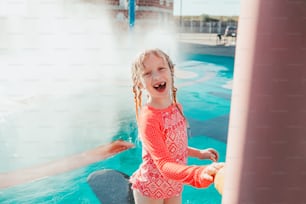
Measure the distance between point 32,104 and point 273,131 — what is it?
4.07 m

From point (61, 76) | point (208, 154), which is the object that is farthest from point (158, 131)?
point (61, 76)

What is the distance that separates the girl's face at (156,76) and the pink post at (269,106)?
1.55 feet

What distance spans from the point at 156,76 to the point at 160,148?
0.68 feet

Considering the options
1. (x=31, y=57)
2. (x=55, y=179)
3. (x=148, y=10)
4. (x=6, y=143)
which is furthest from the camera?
(x=148, y=10)

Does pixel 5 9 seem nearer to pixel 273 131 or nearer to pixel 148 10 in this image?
pixel 148 10

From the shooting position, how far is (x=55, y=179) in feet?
7.70

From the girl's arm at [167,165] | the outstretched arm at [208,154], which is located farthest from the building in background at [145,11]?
the girl's arm at [167,165]

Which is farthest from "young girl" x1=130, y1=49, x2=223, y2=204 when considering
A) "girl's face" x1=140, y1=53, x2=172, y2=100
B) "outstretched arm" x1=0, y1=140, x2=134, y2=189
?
"outstretched arm" x1=0, y1=140, x2=134, y2=189

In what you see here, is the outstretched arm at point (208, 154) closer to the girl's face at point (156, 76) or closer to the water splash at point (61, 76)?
the girl's face at point (156, 76)

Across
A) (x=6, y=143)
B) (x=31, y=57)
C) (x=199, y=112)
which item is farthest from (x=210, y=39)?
(x=6, y=143)

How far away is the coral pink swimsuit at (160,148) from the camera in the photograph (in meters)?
0.86

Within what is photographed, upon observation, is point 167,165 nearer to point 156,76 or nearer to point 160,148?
point 160,148

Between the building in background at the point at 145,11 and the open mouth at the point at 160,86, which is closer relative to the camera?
the open mouth at the point at 160,86

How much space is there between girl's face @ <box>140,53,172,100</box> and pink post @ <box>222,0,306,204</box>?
473 millimetres
